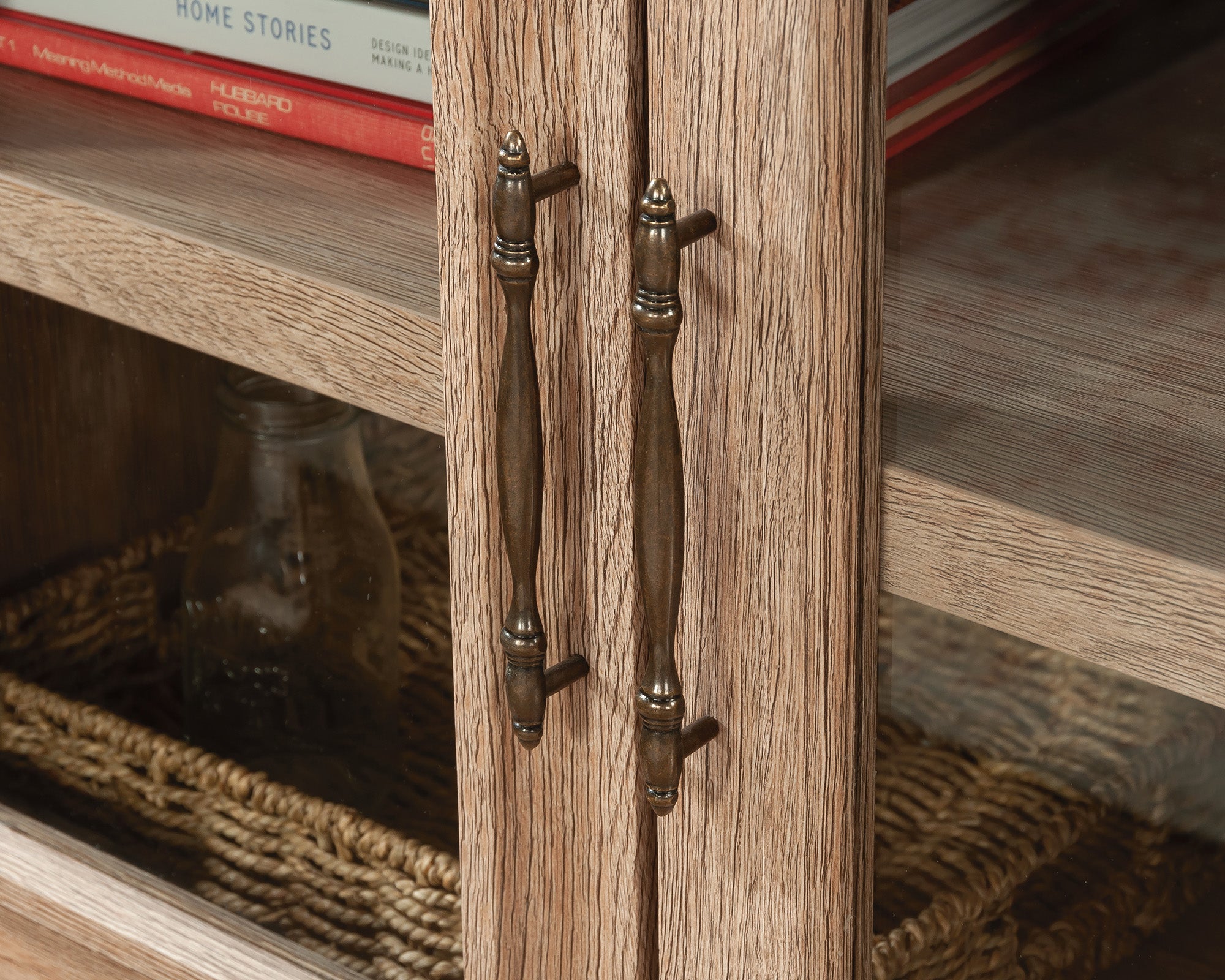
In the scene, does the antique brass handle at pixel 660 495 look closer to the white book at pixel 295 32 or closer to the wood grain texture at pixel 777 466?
the wood grain texture at pixel 777 466

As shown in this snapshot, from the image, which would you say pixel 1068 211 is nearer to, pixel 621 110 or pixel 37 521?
pixel 621 110

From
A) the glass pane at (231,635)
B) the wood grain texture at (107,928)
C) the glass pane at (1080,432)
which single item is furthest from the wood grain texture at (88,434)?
the glass pane at (1080,432)

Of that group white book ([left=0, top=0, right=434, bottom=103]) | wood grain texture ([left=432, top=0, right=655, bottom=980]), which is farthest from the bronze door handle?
white book ([left=0, top=0, right=434, bottom=103])

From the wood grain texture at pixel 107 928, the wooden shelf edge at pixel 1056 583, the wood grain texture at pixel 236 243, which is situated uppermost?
the wood grain texture at pixel 236 243

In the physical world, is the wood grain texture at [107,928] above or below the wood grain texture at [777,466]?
below

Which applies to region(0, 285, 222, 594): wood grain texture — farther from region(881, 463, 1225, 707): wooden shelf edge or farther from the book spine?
region(881, 463, 1225, 707): wooden shelf edge

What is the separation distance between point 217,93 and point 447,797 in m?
0.24

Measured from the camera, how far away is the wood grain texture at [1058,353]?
0.29 m

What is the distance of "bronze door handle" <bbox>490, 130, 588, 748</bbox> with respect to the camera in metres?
0.32

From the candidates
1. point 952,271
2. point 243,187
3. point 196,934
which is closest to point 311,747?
point 196,934

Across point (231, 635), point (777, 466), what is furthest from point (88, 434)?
point (777, 466)

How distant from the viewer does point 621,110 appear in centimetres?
31

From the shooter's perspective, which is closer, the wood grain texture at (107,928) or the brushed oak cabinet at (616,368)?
the brushed oak cabinet at (616,368)

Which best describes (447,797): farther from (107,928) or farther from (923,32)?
(923,32)
